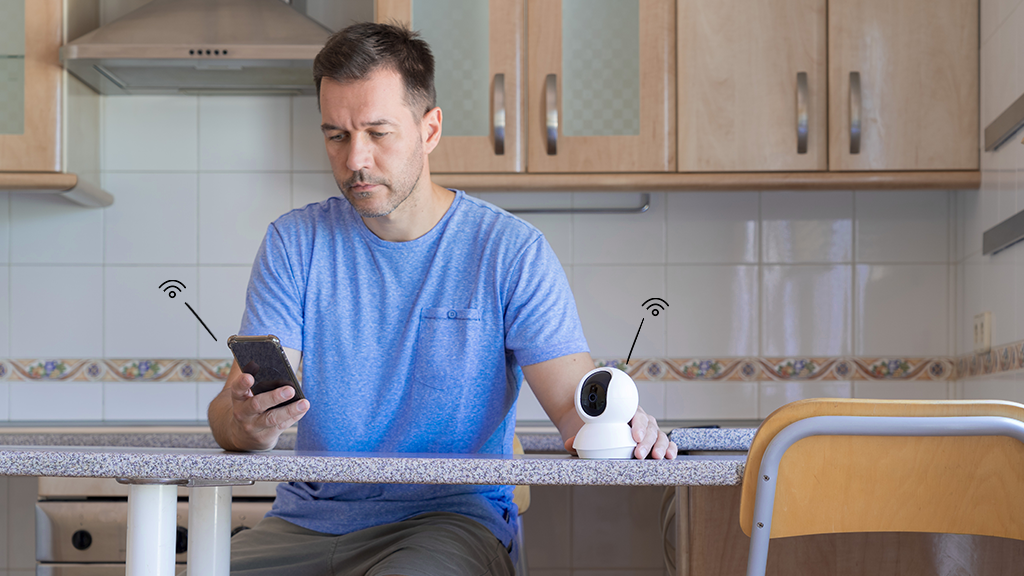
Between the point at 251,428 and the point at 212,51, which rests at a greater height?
the point at 212,51

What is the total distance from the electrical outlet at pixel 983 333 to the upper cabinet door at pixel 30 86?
245 centimetres

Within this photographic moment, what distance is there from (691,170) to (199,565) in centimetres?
172

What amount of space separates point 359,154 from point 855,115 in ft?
4.88

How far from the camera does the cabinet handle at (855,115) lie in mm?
2336

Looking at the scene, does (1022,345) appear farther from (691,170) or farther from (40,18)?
(40,18)

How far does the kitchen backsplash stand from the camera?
2635 mm

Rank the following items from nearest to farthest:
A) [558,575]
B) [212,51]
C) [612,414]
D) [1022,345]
Answer: [612,414] → [1022,345] → [212,51] → [558,575]

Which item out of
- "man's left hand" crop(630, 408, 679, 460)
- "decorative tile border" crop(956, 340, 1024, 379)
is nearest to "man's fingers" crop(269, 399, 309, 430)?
"man's left hand" crop(630, 408, 679, 460)

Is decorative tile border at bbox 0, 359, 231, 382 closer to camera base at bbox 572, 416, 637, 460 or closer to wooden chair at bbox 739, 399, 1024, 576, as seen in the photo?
camera base at bbox 572, 416, 637, 460

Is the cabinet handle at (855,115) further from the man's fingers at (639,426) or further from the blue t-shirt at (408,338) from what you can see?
the man's fingers at (639,426)

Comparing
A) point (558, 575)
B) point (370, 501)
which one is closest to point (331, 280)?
point (370, 501)

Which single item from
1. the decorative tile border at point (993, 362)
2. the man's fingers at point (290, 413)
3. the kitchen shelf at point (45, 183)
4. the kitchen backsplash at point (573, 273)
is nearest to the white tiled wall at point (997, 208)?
the decorative tile border at point (993, 362)

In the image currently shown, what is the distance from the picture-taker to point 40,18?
2428mm

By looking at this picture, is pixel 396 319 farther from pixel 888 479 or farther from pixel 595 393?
pixel 888 479
